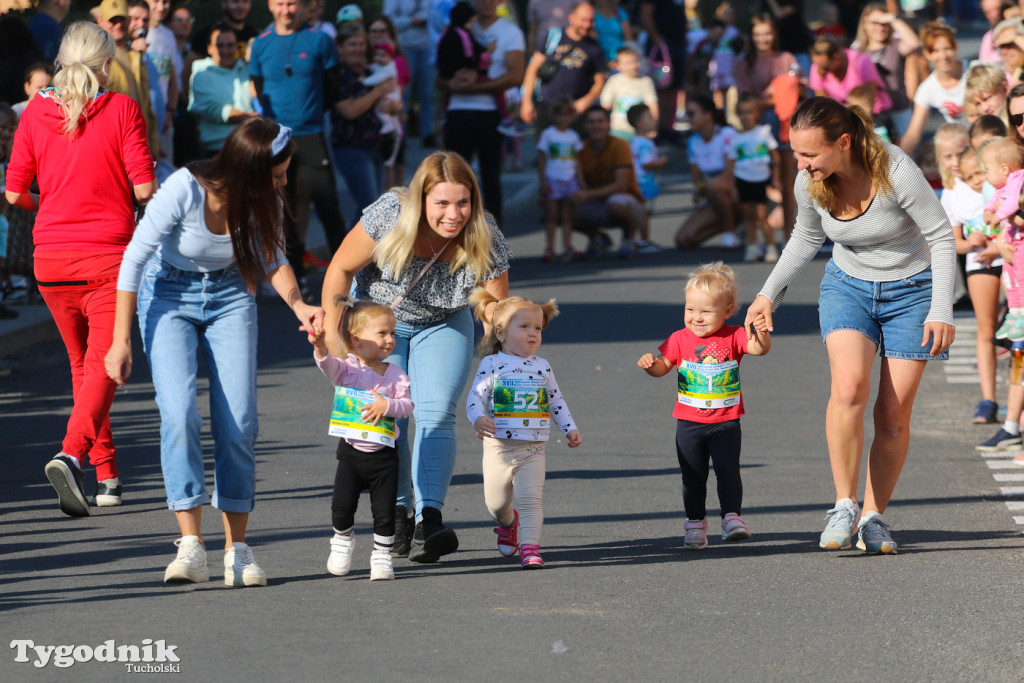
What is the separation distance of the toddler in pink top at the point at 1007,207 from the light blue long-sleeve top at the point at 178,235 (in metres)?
4.35

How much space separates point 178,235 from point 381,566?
56.4 inches

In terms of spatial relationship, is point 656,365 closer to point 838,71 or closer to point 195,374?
point 195,374

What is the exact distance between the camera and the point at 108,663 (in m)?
4.83

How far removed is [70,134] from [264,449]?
212 cm

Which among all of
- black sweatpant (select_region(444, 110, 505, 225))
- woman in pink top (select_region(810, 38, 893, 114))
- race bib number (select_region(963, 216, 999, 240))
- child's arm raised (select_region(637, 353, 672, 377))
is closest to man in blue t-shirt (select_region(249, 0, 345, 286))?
black sweatpant (select_region(444, 110, 505, 225))

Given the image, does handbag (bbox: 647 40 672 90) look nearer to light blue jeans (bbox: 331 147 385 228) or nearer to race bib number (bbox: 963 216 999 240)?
light blue jeans (bbox: 331 147 385 228)

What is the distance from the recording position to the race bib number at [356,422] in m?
5.76

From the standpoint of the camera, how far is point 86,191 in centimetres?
692

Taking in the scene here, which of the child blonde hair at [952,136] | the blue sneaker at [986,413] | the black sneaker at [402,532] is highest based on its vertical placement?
the child blonde hair at [952,136]

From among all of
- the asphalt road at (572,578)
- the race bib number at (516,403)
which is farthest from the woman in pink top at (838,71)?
the race bib number at (516,403)

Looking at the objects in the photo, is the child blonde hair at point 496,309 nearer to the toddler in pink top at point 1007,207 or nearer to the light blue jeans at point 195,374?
the light blue jeans at point 195,374

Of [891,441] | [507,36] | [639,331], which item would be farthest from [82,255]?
[507,36]

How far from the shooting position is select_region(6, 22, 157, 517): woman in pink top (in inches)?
271

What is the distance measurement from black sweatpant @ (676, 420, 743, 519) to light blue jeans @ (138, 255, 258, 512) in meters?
1.80
